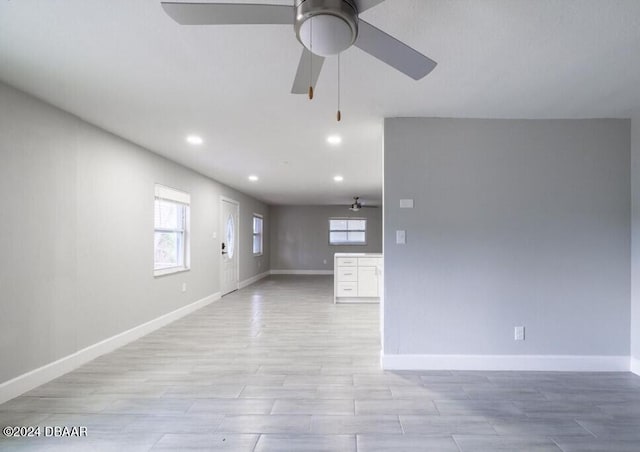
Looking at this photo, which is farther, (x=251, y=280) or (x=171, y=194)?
(x=251, y=280)

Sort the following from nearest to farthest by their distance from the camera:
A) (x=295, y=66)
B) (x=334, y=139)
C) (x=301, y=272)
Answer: (x=295, y=66)
(x=334, y=139)
(x=301, y=272)

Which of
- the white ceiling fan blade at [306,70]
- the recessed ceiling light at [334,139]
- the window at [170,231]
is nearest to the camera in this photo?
the white ceiling fan blade at [306,70]

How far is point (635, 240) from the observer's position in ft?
9.48

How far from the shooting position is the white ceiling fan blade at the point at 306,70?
1457 mm

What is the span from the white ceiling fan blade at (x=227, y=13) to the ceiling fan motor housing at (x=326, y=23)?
6 centimetres

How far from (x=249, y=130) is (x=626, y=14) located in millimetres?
2871

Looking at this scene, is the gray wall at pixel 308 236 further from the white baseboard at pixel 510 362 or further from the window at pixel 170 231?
the white baseboard at pixel 510 362

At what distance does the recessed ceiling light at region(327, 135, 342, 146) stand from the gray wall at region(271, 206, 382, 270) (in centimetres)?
715

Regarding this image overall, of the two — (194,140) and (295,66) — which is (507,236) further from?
(194,140)

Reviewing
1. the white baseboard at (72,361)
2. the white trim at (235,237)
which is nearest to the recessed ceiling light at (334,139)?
the white baseboard at (72,361)

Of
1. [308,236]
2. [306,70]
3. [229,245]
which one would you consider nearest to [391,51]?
[306,70]

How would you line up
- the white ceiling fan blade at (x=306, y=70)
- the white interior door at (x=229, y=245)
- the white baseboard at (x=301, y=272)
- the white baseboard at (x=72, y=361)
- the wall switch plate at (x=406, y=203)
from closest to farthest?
the white ceiling fan blade at (x=306, y=70) → the white baseboard at (x=72, y=361) → the wall switch plate at (x=406, y=203) → the white interior door at (x=229, y=245) → the white baseboard at (x=301, y=272)

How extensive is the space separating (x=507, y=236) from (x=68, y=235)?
4.02 metres

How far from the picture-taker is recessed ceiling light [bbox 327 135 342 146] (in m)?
3.57
